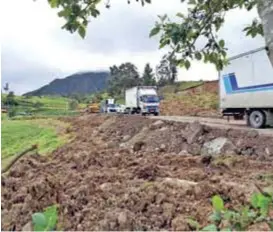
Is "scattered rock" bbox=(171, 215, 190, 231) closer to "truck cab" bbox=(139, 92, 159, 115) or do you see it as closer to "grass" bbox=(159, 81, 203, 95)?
"truck cab" bbox=(139, 92, 159, 115)

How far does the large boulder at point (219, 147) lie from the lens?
624 inches

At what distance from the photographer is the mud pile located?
7.74 m

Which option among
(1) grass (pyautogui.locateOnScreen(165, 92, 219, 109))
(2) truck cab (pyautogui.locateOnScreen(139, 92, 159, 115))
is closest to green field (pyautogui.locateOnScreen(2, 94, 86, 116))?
(1) grass (pyautogui.locateOnScreen(165, 92, 219, 109))

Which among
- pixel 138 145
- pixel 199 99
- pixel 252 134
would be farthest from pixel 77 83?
pixel 252 134

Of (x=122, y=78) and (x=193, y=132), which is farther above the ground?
(x=122, y=78)

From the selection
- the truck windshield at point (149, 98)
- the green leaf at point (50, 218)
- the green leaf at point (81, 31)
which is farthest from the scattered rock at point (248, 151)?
the truck windshield at point (149, 98)

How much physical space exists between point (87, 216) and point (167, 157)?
691cm

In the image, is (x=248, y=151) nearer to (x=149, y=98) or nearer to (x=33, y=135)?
(x=33, y=135)

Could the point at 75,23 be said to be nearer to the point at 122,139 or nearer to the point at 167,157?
the point at 167,157

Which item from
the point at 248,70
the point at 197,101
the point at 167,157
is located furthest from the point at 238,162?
the point at 197,101

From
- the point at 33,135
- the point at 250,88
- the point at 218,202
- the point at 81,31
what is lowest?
the point at 33,135

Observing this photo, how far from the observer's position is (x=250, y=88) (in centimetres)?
2119

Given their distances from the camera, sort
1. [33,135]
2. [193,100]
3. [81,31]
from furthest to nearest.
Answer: [193,100] → [33,135] → [81,31]

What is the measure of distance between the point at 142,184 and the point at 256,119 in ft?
40.0
